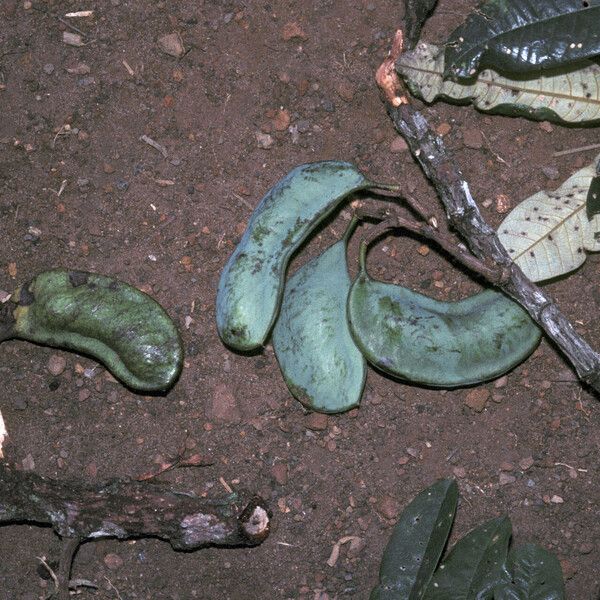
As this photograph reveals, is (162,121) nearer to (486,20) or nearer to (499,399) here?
(486,20)

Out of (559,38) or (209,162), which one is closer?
(559,38)

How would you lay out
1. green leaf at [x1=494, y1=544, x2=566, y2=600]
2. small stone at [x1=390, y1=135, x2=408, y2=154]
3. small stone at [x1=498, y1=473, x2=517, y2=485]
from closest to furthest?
green leaf at [x1=494, y1=544, x2=566, y2=600]
small stone at [x1=498, y1=473, x2=517, y2=485]
small stone at [x1=390, y1=135, x2=408, y2=154]

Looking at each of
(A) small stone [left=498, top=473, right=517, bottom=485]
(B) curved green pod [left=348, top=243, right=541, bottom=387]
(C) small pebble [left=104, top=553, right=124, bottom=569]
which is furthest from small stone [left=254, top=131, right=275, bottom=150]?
(C) small pebble [left=104, top=553, right=124, bottom=569]

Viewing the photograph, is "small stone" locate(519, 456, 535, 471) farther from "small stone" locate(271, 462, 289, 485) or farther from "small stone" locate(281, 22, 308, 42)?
"small stone" locate(281, 22, 308, 42)

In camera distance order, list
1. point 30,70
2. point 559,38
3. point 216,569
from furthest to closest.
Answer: point 30,70 → point 216,569 → point 559,38

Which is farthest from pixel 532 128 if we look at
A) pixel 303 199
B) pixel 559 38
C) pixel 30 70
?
pixel 30 70

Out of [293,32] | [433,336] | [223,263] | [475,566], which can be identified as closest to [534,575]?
[475,566]

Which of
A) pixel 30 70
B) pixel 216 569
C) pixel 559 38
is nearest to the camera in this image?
pixel 559 38
